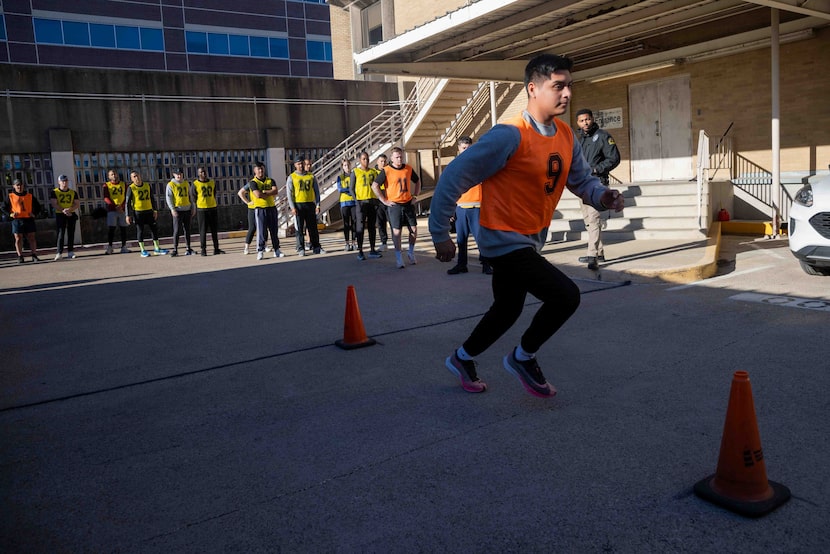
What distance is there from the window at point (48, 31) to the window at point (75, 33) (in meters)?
0.30

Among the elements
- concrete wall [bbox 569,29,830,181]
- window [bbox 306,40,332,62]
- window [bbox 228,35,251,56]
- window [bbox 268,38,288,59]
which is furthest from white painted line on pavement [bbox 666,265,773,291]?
window [bbox 306,40,332,62]

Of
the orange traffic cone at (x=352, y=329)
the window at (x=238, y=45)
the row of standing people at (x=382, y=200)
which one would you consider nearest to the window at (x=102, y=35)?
the window at (x=238, y=45)

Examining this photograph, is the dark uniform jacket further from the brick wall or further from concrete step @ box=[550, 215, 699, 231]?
the brick wall

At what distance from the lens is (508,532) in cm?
281

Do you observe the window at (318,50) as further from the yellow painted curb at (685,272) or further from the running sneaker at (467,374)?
the running sneaker at (467,374)

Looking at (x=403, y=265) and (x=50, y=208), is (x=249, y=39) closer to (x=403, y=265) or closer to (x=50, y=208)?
(x=50, y=208)

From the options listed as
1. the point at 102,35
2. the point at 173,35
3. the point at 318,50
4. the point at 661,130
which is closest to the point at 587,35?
the point at 661,130

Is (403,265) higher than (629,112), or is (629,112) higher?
(629,112)

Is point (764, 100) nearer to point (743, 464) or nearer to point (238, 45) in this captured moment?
point (743, 464)

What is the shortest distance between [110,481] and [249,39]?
44.2 meters

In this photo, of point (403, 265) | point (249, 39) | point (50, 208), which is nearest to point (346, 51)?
point (249, 39)

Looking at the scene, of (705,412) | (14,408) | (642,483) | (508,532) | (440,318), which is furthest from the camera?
(440,318)

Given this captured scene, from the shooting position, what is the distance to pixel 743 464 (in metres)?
2.90

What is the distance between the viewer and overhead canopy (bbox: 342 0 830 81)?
12.2 metres
